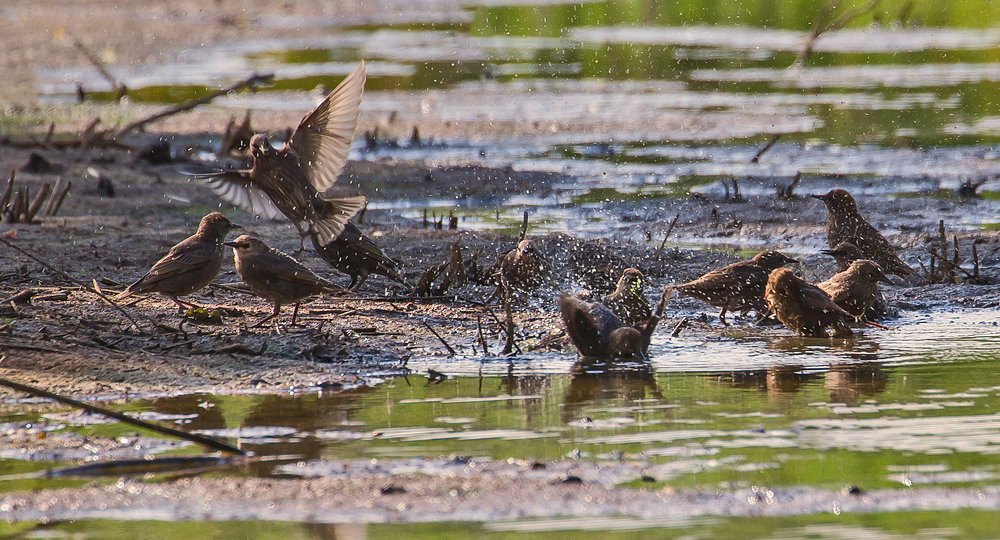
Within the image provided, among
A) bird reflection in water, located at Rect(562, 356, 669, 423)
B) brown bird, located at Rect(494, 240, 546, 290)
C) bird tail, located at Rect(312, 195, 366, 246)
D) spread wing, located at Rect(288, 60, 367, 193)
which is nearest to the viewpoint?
bird reflection in water, located at Rect(562, 356, 669, 423)

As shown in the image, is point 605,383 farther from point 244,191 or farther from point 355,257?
point 244,191

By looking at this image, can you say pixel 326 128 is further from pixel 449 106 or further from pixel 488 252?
pixel 449 106

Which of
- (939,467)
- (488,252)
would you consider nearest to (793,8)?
(488,252)

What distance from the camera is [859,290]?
791cm

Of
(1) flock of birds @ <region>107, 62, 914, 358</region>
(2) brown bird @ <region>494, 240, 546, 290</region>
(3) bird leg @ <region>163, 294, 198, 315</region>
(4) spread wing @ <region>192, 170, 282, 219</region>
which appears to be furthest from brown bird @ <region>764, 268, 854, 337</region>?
(4) spread wing @ <region>192, 170, 282, 219</region>

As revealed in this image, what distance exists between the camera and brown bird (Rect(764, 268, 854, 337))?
7664mm

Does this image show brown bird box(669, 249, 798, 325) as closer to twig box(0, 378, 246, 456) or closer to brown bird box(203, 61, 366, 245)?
brown bird box(203, 61, 366, 245)

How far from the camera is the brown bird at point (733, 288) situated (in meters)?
8.18

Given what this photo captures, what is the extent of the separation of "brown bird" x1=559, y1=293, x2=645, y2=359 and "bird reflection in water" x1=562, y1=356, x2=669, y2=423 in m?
0.06

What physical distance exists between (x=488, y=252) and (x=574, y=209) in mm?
2768

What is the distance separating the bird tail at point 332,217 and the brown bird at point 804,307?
9.93ft

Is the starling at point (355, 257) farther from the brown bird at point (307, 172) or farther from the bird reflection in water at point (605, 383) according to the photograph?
the bird reflection in water at point (605, 383)

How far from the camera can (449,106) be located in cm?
2091

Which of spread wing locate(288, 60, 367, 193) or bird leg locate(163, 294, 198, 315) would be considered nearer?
bird leg locate(163, 294, 198, 315)
